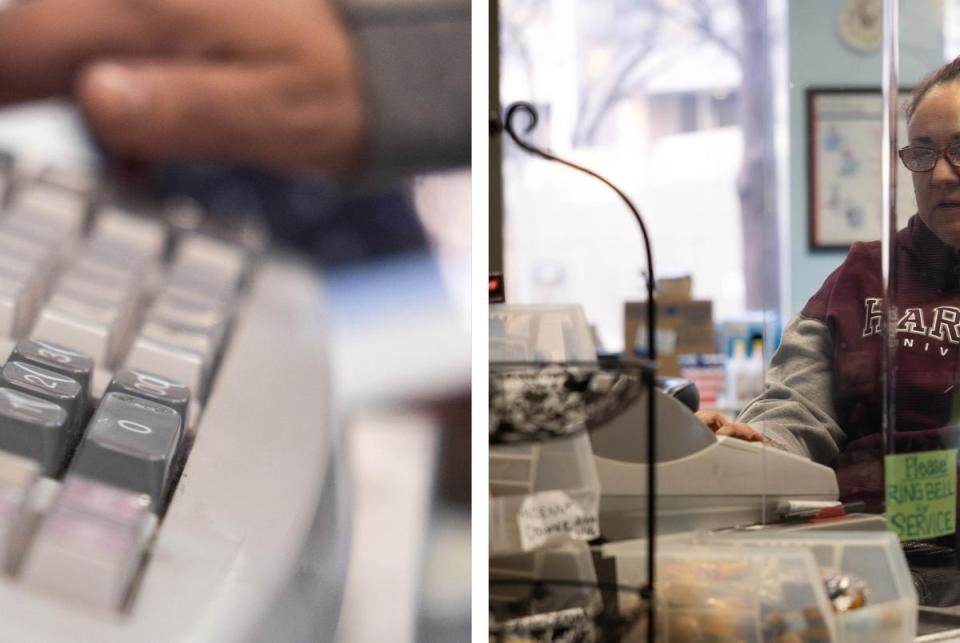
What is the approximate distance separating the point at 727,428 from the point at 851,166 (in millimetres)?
463

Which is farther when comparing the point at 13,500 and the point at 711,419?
the point at 711,419

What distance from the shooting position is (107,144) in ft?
3.57

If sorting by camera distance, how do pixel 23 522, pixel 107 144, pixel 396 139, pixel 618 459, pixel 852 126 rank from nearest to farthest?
pixel 23 522, pixel 107 144, pixel 396 139, pixel 618 459, pixel 852 126

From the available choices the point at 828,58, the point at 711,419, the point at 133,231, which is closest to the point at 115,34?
the point at 133,231

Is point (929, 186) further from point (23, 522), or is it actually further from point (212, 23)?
point (23, 522)

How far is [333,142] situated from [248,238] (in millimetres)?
139

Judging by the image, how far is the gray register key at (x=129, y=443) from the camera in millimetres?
991

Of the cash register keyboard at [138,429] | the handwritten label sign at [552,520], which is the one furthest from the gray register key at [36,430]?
the handwritten label sign at [552,520]

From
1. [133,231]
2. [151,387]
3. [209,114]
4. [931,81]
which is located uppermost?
[931,81]

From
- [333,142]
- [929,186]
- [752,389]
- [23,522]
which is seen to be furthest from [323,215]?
[929,186]

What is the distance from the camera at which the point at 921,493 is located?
5.16 ft

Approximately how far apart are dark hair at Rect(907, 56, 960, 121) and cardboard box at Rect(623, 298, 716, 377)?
1.61 feet

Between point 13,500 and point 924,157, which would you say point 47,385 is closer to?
point 13,500

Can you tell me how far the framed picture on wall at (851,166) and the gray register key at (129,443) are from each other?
1.00 metres
